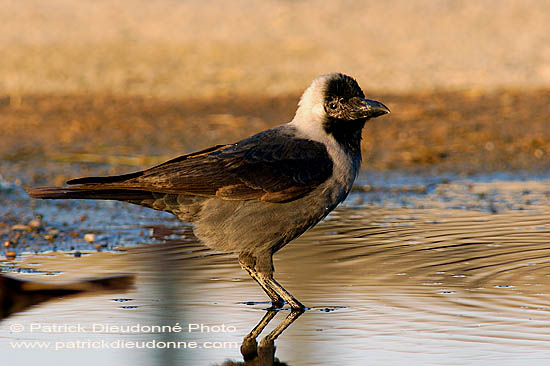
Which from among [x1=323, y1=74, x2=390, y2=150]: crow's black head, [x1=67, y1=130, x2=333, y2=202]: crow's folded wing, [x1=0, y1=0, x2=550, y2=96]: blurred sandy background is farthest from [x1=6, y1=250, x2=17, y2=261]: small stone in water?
[x1=0, y1=0, x2=550, y2=96]: blurred sandy background

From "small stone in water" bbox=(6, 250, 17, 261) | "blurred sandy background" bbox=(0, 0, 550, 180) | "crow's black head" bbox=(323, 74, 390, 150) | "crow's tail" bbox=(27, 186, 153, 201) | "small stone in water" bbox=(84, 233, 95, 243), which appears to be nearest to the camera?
"crow's tail" bbox=(27, 186, 153, 201)

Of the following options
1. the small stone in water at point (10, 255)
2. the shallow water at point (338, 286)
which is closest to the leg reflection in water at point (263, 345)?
the shallow water at point (338, 286)

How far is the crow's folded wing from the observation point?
584 cm

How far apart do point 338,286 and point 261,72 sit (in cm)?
1081

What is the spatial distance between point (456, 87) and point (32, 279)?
1022 cm

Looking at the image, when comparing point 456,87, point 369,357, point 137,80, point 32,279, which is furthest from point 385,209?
point 137,80

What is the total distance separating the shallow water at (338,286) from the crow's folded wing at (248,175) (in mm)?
630

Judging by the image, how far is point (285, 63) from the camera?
1702cm

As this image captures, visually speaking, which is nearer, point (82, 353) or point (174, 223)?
point (82, 353)

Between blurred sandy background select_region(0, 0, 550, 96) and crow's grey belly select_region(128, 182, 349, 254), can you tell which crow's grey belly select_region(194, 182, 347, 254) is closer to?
crow's grey belly select_region(128, 182, 349, 254)

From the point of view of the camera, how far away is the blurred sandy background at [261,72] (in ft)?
41.1

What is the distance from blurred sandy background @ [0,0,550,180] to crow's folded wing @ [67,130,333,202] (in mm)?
5427

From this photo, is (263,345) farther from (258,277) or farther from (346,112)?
(346,112)

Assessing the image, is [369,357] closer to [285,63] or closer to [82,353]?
[82,353]
